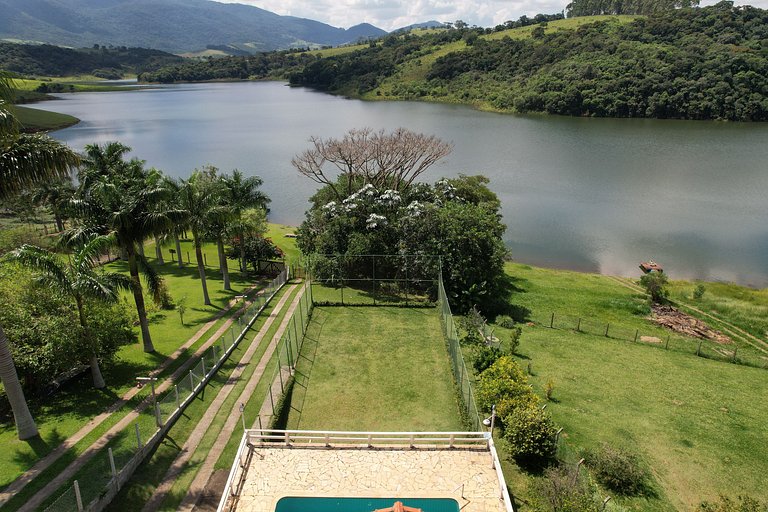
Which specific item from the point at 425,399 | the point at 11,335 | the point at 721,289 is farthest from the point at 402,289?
the point at 721,289

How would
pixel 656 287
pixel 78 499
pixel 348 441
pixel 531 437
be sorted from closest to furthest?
pixel 78 499 → pixel 531 437 → pixel 348 441 → pixel 656 287

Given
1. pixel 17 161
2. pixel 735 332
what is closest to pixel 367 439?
pixel 17 161

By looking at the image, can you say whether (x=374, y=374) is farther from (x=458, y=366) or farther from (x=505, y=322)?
(x=505, y=322)

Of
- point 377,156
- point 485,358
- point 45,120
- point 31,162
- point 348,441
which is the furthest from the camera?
point 45,120

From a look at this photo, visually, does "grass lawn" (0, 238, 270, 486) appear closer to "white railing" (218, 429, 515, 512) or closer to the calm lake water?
"white railing" (218, 429, 515, 512)

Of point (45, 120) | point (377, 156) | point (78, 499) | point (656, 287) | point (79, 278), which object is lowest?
point (656, 287)

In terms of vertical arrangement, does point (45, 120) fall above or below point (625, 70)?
below

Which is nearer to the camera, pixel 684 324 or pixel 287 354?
pixel 287 354

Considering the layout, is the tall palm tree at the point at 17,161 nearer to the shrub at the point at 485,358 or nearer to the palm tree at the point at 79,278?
the palm tree at the point at 79,278

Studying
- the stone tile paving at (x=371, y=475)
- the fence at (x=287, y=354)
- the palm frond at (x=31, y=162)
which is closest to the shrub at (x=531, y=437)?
the stone tile paving at (x=371, y=475)
